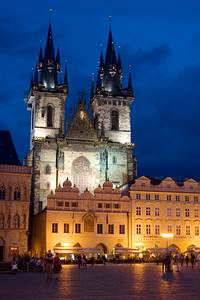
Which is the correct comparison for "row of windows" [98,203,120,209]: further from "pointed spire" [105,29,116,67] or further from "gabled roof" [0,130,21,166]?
"pointed spire" [105,29,116,67]

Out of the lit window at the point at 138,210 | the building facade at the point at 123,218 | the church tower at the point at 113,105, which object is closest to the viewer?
the building facade at the point at 123,218

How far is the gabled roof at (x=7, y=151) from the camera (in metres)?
65.8

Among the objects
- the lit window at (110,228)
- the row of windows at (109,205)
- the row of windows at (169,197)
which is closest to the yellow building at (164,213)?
the row of windows at (169,197)

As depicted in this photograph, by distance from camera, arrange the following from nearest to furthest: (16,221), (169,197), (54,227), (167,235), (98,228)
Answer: (16,221) → (167,235) → (54,227) → (98,228) → (169,197)

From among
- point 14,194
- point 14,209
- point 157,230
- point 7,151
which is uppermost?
point 7,151

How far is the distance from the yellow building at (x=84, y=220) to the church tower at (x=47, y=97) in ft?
49.9

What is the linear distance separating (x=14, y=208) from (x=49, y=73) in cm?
3077

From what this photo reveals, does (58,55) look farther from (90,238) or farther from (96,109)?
(90,238)

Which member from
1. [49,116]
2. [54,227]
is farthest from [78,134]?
[54,227]

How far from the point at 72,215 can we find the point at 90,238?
3.87 metres

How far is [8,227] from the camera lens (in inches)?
2461

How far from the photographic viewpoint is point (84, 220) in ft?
222

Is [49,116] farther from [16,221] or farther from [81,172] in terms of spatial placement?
[16,221]

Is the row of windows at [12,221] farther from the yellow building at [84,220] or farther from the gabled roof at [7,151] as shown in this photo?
the gabled roof at [7,151]
